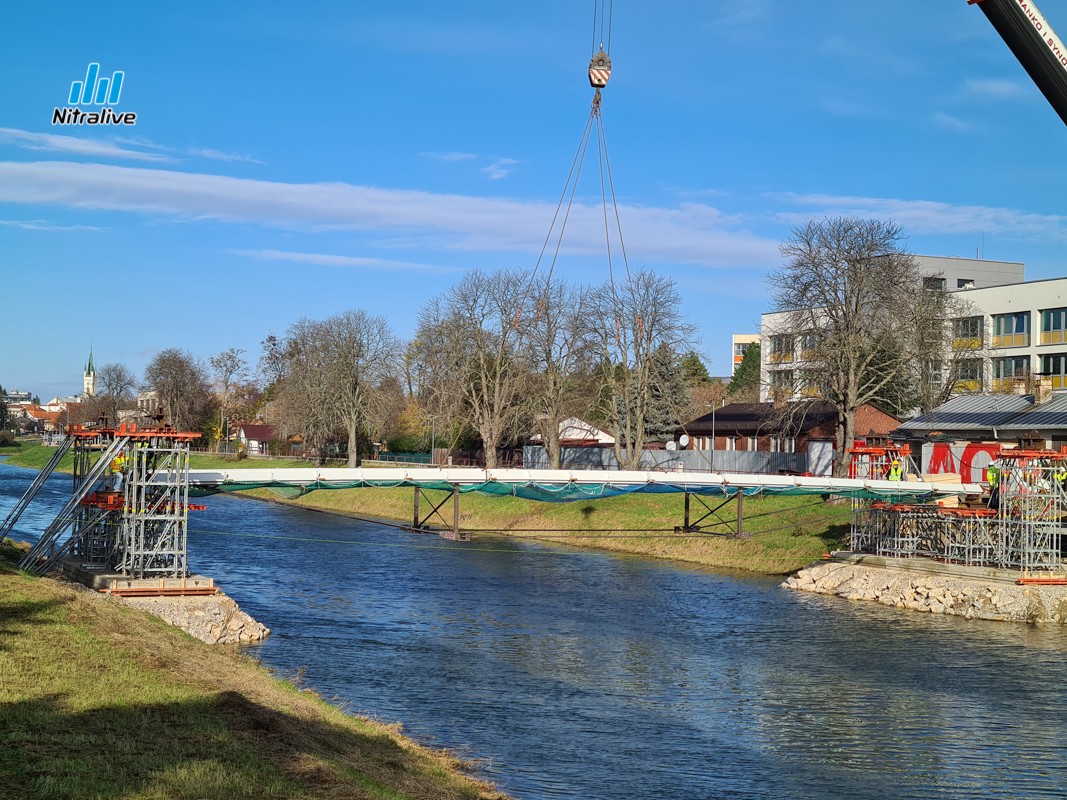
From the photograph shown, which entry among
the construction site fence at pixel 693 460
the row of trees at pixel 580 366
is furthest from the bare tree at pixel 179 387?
the construction site fence at pixel 693 460

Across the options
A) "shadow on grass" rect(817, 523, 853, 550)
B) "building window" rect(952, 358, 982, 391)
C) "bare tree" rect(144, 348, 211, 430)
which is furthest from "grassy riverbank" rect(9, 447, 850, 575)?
"bare tree" rect(144, 348, 211, 430)

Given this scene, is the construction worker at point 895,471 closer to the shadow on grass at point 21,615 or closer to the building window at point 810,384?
the building window at point 810,384

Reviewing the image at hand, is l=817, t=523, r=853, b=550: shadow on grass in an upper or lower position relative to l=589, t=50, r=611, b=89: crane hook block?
lower

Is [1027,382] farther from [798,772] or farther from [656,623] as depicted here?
[798,772]

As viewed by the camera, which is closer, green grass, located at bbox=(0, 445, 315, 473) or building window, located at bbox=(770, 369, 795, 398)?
building window, located at bbox=(770, 369, 795, 398)

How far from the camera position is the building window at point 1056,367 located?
7431 cm

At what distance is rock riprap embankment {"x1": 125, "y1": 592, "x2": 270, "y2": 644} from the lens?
29359 mm

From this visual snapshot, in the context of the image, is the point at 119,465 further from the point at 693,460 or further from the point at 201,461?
the point at 201,461

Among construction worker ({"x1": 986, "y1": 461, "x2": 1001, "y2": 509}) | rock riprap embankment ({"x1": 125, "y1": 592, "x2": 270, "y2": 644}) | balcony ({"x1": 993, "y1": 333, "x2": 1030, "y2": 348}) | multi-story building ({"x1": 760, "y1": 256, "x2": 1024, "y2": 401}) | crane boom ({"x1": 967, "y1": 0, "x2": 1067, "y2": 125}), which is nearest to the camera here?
crane boom ({"x1": 967, "y1": 0, "x2": 1067, "y2": 125})

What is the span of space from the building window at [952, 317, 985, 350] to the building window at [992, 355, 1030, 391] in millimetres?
2738

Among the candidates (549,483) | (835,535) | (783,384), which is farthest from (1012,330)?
(549,483)

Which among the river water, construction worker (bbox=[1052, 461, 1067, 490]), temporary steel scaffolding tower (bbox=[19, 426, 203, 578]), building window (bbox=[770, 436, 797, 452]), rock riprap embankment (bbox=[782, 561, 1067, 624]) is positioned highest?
building window (bbox=[770, 436, 797, 452])

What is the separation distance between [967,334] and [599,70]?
5775 cm

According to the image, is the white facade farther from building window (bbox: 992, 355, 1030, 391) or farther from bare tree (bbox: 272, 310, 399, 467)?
bare tree (bbox: 272, 310, 399, 467)
